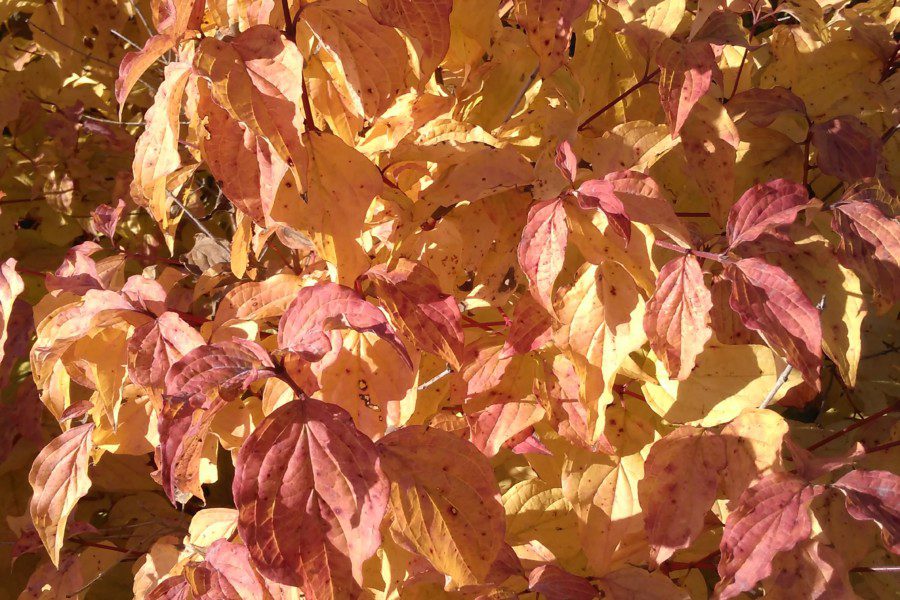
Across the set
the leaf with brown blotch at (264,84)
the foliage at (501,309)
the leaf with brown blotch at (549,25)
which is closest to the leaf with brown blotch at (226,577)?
the foliage at (501,309)

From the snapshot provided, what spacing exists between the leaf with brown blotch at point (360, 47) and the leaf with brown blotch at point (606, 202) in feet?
0.95

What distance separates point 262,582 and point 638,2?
113cm

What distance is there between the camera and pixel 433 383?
1.35 metres

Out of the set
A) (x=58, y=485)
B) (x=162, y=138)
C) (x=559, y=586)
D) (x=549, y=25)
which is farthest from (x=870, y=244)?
(x=58, y=485)

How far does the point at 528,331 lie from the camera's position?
1.13 metres

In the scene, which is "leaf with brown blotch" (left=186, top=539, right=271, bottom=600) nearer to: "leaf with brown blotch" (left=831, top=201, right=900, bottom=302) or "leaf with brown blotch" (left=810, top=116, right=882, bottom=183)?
"leaf with brown blotch" (left=831, top=201, right=900, bottom=302)

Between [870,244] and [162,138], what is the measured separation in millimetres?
1027

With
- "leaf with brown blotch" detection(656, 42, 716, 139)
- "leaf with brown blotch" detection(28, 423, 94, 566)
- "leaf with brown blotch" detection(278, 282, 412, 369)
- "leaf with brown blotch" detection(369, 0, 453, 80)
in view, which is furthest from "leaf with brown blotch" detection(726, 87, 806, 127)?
"leaf with brown blotch" detection(28, 423, 94, 566)

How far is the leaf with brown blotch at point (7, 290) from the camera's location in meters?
1.37

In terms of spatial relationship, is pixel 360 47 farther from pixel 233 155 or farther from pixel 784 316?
pixel 784 316

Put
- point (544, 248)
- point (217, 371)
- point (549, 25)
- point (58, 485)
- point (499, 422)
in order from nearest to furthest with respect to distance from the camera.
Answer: point (217, 371)
point (544, 248)
point (549, 25)
point (499, 422)
point (58, 485)

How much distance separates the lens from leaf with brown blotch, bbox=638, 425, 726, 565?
3.61 feet

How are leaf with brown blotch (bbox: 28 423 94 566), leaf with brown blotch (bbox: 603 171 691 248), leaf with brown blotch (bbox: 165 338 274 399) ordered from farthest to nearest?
leaf with brown blotch (bbox: 28 423 94 566), leaf with brown blotch (bbox: 603 171 691 248), leaf with brown blotch (bbox: 165 338 274 399)

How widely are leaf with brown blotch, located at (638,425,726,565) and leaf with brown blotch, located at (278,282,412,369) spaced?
414mm
